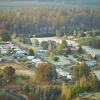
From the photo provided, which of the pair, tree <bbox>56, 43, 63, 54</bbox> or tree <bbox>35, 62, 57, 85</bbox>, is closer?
tree <bbox>35, 62, 57, 85</bbox>

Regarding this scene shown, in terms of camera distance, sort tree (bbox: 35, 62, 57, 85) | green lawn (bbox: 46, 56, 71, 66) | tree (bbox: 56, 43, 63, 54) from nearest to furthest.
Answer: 1. tree (bbox: 35, 62, 57, 85)
2. green lawn (bbox: 46, 56, 71, 66)
3. tree (bbox: 56, 43, 63, 54)

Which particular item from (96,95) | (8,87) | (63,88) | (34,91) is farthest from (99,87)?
(8,87)

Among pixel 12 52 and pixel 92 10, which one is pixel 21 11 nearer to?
pixel 12 52

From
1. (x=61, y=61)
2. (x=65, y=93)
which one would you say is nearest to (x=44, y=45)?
(x=61, y=61)

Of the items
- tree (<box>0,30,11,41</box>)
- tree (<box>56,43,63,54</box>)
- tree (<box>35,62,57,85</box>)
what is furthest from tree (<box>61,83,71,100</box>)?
tree (<box>0,30,11,41</box>)

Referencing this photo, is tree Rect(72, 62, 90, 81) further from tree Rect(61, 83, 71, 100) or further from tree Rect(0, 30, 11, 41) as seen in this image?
tree Rect(0, 30, 11, 41)

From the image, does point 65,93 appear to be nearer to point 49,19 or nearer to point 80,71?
point 80,71
